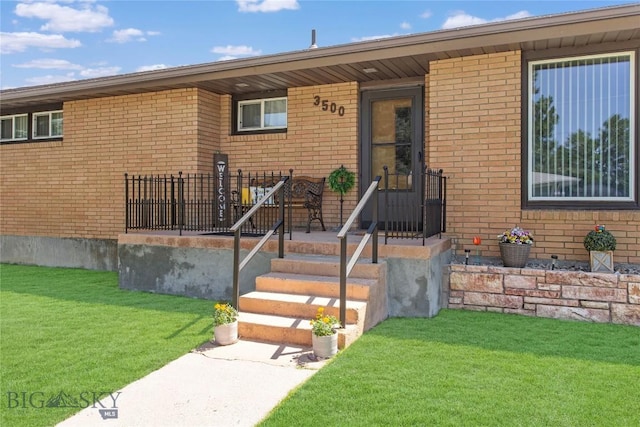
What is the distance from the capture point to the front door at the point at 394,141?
22.9 ft

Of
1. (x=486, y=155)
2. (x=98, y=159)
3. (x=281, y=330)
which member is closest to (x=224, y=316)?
(x=281, y=330)

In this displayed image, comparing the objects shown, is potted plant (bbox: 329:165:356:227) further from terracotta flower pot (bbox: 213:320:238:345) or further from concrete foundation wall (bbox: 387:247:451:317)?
terracotta flower pot (bbox: 213:320:238:345)

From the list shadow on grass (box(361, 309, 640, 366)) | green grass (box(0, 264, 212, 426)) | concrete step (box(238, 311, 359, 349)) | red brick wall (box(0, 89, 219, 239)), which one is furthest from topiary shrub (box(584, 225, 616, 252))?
red brick wall (box(0, 89, 219, 239))

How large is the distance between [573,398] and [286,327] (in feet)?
7.33

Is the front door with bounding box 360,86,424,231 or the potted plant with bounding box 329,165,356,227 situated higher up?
the front door with bounding box 360,86,424,231

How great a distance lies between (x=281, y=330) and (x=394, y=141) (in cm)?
→ 390

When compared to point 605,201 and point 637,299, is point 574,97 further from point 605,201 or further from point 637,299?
point 637,299

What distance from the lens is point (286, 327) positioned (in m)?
4.22

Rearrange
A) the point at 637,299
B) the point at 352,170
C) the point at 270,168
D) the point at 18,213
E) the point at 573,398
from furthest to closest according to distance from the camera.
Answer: the point at 18,213 < the point at 270,168 < the point at 352,170 < the point at 637,299 < the point at 573,398

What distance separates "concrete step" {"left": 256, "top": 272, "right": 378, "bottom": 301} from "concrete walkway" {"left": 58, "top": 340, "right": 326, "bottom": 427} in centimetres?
77

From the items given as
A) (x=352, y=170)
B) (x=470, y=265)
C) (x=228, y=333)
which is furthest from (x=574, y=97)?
(x=228, y=333)

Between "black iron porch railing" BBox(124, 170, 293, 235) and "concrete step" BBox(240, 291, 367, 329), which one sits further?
"black iron porch railing" BBox(124, 170, 293, 235)

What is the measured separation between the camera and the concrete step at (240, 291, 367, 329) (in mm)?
4324

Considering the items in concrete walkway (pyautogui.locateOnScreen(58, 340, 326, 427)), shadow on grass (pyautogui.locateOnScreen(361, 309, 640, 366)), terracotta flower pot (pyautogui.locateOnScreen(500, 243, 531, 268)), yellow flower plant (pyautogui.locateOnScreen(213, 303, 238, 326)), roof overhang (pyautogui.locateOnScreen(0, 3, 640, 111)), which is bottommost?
concrete walkway (pyautogui.locateOnScreen(58, 340, 326, 427))
